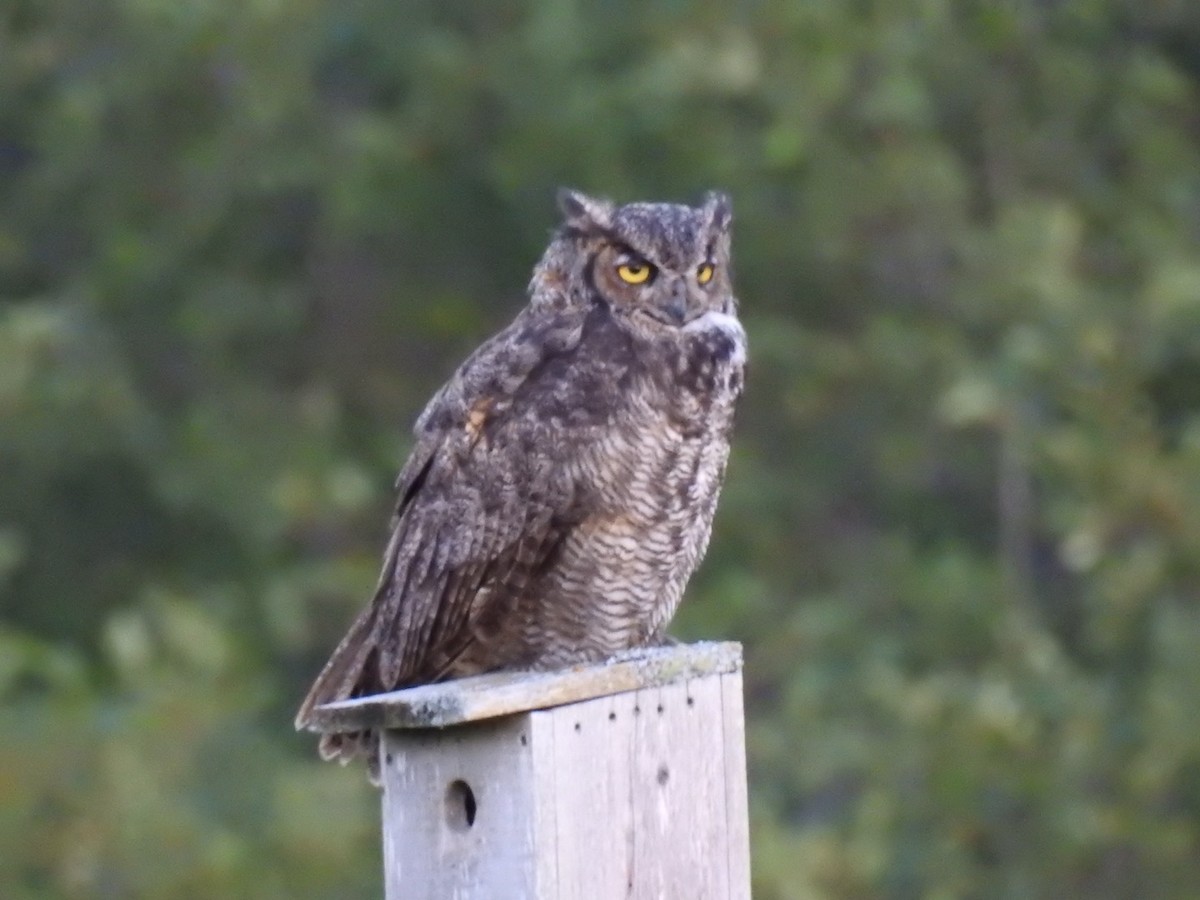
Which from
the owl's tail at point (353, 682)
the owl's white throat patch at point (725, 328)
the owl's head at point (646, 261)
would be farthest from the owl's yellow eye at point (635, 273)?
the owl's tail at point (353, 682)

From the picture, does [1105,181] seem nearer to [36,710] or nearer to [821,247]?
[821,247]

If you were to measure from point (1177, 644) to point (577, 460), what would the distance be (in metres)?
4.33

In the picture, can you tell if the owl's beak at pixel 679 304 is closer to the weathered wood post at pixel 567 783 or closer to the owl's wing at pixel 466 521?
the owl's wing at pixel 466 521

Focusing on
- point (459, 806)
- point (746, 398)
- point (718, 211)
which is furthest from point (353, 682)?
point (746, 398)

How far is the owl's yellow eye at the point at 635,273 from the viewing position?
379cm

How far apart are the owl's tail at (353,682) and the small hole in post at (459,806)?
20.3 inches

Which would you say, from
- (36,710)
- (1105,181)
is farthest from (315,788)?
(1105,181)

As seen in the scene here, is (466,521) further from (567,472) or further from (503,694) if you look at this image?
(503,694)

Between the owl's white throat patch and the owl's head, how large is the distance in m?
0.01

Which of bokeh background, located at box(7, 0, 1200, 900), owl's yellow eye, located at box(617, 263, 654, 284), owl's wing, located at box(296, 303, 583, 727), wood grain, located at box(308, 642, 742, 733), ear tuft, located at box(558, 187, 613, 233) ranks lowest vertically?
wood grain, located at box(308, 642, 742, 733)

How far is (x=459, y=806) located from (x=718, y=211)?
1480 millimetres

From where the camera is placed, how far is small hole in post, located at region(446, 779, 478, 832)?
9.31 feet

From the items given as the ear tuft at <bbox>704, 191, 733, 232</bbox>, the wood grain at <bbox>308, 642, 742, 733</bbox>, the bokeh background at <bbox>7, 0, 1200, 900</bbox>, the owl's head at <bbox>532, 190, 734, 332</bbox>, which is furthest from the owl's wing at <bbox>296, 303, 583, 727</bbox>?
the bokeh background at <bbox>7, 0, 1200, 900</bbox>

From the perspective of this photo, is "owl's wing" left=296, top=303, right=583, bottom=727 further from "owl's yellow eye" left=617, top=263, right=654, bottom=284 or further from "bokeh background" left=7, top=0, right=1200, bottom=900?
"bokeh background" left=7, top=0, right=1200, bottom=900
